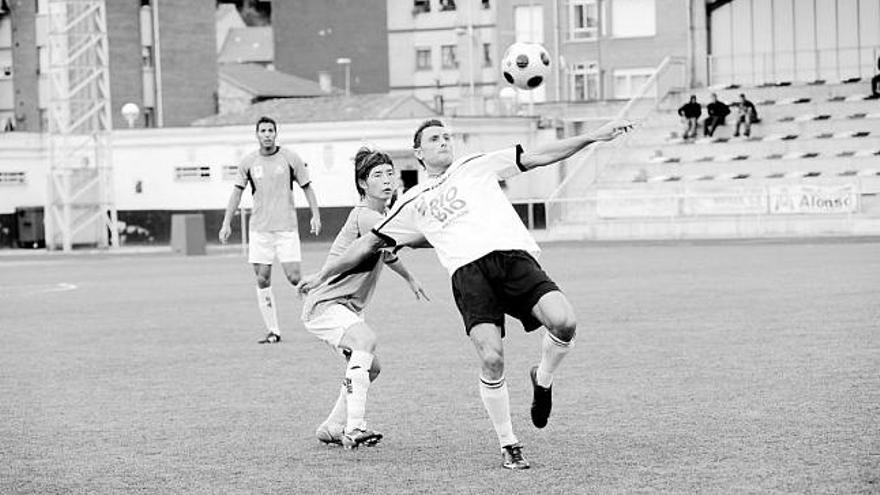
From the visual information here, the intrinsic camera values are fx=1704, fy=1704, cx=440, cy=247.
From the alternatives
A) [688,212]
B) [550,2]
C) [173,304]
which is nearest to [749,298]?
[173,304]

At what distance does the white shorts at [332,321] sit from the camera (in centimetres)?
1073

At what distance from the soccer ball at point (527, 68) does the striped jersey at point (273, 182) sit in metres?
4.30

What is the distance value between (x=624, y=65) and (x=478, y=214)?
58.4m

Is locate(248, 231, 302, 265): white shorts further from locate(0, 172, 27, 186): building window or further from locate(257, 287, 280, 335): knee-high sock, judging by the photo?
locate(0, 172, 27, 186): building window

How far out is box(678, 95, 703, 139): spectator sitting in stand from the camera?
50.5 m

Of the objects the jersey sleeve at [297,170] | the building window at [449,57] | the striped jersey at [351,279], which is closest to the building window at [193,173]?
the jersey sleeve at [297,170]

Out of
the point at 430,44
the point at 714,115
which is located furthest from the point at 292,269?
the point at 430,44

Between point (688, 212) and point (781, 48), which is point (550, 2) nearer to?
point (781, 48)

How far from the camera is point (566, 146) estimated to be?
966 centimetres

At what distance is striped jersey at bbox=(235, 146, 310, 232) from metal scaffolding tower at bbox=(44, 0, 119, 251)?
36740 millimetres

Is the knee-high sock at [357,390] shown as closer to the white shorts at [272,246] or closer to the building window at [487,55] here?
the white shorts at [272,246]

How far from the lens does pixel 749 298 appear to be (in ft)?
71.5

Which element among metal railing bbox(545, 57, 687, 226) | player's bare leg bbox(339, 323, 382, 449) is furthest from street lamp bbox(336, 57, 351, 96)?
player's bare leg bbox(339, 323, 382, 449)

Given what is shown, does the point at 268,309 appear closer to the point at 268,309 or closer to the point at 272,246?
the point at 268,309
